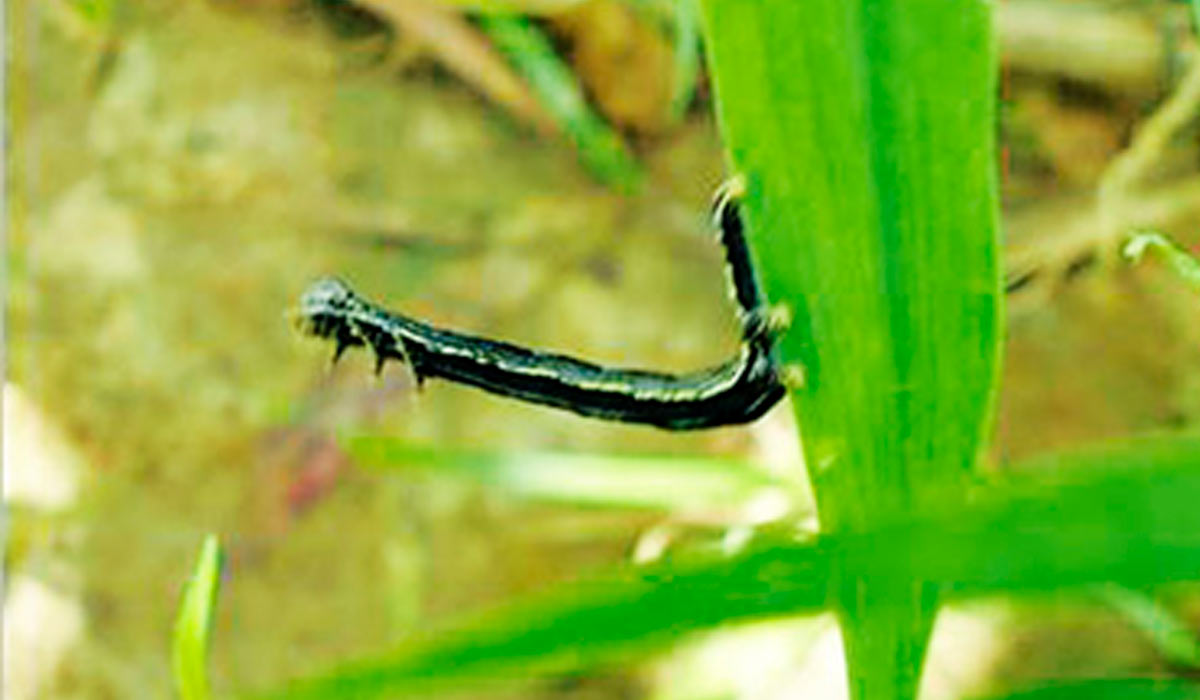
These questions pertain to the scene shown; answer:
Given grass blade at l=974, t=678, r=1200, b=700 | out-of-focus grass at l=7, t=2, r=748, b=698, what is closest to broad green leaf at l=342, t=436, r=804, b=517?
out-of-focus grass at l=7, t=2, r=748, b=698

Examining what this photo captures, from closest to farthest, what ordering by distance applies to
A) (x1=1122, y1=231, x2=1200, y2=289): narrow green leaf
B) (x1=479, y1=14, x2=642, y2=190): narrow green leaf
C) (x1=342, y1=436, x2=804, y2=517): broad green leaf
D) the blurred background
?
(x1=1122, y1=231, x2=1200, y2=289): narrow green leaf < (x1=342, y1=436, x2=804, y2=517): broad green leaf < the blurred background < (x1=479, y1=14, x2=642, y2=190): narrow green leaf

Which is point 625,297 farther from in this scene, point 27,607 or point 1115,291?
point 27,607

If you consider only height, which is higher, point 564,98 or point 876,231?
point 564,98

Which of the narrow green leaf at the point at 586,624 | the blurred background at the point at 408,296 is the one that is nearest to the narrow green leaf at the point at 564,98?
the blurred background at the point at 408,296

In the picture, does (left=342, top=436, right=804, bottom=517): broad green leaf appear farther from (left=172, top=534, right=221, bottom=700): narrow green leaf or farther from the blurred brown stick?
the blurred brown stick

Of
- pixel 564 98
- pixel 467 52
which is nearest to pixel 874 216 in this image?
pixel 564 98

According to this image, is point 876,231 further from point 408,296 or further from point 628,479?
point 408,296
